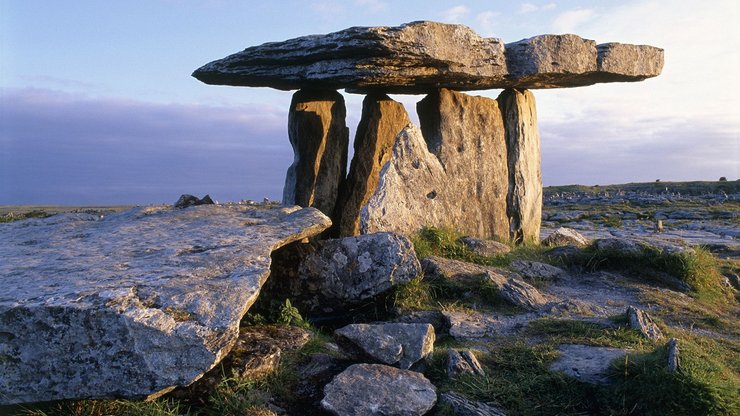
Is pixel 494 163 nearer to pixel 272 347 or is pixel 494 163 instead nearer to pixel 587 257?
pixel 587 257

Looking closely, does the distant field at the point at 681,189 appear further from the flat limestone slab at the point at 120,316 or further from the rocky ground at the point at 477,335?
the flat limestone slab at the point at 120,316

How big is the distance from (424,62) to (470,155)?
292 cm

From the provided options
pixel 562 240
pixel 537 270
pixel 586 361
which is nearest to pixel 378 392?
pixel 586 361

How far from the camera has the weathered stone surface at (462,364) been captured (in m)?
6.02

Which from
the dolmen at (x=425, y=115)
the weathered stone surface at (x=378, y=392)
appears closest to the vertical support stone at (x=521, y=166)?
the dolmen at (x=425, y=115)

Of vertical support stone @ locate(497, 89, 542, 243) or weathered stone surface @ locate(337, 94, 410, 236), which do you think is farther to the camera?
vertical support stone @ locate(497, 89, 542, 243)

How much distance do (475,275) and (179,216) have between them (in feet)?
13.4

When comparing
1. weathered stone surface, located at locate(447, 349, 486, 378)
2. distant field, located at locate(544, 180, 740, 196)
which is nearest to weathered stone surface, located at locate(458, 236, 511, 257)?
weathered stone surface, located at locate(447, 349, 486, 378)

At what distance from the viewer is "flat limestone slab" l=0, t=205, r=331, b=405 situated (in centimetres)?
513

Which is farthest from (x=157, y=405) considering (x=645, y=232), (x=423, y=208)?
(x=645, y=232)

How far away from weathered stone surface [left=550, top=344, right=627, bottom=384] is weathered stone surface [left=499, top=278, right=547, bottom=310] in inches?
67.7

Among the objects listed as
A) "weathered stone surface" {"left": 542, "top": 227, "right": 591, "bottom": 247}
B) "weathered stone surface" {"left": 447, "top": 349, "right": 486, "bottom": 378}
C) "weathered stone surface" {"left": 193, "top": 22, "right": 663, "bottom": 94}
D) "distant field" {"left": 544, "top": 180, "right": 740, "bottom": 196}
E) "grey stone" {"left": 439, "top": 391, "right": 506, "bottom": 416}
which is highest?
"weathered stone surface" {"left": 193, "top": 22, "right": 663, "bottom": 94}

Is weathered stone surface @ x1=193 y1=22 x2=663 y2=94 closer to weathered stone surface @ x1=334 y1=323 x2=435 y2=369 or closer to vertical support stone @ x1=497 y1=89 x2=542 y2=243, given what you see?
vertical support stone @ x1=497 y1=89 x2=542 y2=243

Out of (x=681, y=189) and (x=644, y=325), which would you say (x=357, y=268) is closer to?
(x=644, y=325)
